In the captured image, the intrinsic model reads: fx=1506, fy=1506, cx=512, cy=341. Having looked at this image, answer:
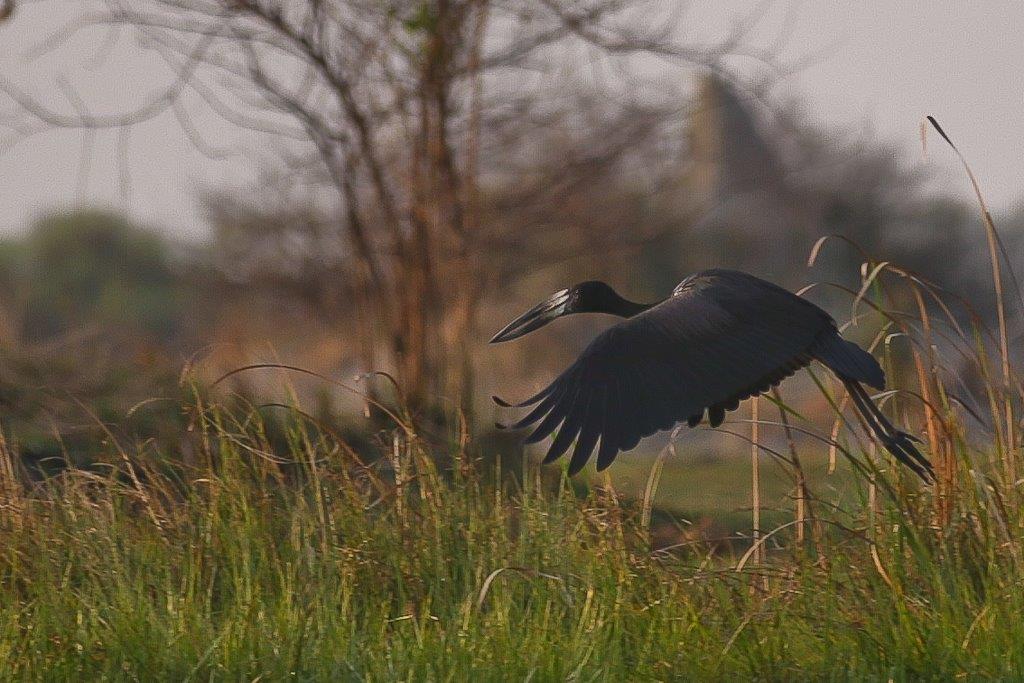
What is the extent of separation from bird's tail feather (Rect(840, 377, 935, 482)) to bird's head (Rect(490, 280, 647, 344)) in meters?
0.57

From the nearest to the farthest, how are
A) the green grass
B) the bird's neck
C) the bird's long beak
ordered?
the green grass, the bird's long beak, the bird's neck

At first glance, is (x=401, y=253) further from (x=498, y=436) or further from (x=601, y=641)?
(x=601, y=641)

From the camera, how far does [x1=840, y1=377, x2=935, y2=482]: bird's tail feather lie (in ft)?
11.6

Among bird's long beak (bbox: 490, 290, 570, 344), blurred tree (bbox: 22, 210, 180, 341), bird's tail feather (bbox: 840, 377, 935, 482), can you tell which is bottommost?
bird's tail feather (bbox: 840, 377, 935, 482)

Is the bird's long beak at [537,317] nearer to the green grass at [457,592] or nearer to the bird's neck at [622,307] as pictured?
the bird's neck at [622,307]

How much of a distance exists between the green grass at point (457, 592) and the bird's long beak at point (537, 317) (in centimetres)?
36

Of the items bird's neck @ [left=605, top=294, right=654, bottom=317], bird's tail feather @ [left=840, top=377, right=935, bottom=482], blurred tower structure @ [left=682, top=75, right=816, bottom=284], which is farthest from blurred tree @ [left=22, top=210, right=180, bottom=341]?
bird's tail feather @ [left=840, top=377, right=935, bottom=482]

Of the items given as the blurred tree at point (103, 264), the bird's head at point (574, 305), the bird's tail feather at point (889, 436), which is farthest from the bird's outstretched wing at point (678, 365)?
the blurred tree at point (103, 264)

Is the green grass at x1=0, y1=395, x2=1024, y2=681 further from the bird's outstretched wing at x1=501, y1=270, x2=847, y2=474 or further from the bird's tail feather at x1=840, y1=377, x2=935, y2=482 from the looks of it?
the bird's outstretched wing at x1=501, y1=270, x2=847, y2=474

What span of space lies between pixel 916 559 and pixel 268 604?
1.56 m

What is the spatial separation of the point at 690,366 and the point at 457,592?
0.85 m

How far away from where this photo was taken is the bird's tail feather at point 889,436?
3.53m

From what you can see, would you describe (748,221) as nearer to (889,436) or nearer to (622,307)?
(622,307)

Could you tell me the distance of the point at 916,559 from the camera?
356 cm
